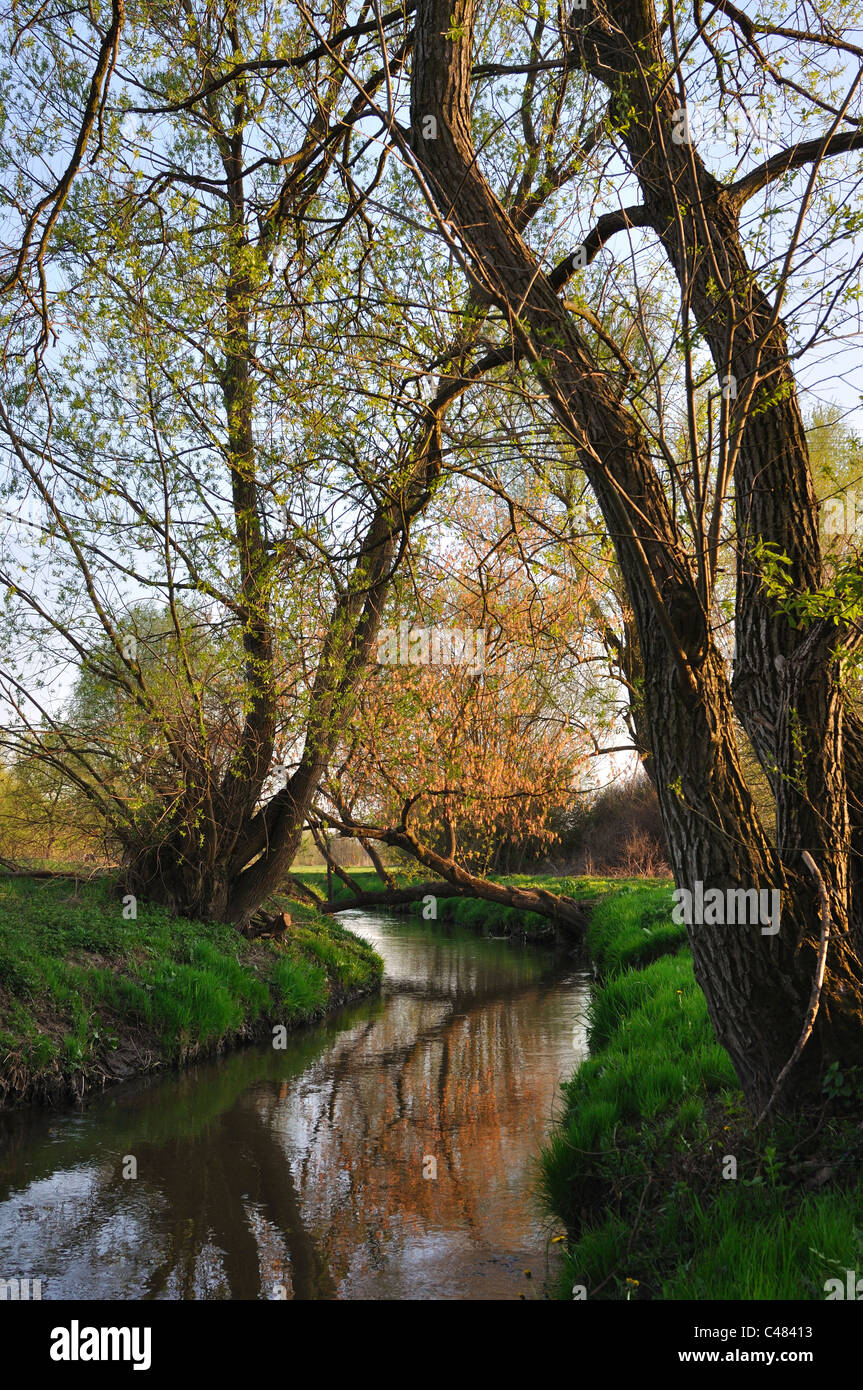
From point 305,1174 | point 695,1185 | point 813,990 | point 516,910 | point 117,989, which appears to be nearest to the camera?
point 813,990

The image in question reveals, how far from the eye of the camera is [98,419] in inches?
354

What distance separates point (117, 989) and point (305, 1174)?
327 centimetres

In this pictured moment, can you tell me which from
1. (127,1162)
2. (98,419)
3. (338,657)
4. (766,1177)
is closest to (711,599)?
(766,1177)

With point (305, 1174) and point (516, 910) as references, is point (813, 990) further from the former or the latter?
point (516, 910)

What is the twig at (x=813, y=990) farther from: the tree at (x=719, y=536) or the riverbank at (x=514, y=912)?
the riverbank at (x=514, y=912)

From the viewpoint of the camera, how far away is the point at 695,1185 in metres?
4.35

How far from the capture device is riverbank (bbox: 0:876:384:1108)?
7.82 meters

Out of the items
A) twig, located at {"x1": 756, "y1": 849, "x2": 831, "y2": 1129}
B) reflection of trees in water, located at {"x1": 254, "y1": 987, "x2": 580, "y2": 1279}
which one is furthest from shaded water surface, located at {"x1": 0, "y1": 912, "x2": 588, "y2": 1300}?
twig, located at {"x1": 756, "y1": 849, "x2": 831, "y2": 1129}

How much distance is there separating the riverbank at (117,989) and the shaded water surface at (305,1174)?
1.00 ft

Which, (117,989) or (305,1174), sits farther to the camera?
(117,989)

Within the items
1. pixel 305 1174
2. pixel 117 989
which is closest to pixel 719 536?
pixel 305 1174

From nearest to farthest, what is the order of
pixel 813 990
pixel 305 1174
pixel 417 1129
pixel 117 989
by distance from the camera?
1. pixel 813 990
2. pixel 305 1174
3. pixel 417 1129
4. pixel 117 989

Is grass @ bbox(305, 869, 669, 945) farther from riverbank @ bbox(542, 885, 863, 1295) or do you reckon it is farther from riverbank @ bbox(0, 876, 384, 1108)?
riverbank @ bbox(542, 885, 863, 1295)

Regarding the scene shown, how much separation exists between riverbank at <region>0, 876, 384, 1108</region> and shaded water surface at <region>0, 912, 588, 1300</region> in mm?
305
